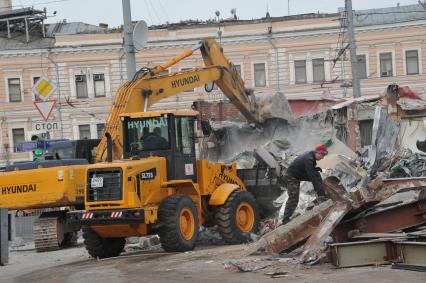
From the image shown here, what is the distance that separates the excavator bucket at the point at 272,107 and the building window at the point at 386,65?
29.1m

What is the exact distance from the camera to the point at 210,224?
16.3 meters

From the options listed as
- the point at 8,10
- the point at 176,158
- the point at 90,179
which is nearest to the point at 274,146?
the point at 176,158

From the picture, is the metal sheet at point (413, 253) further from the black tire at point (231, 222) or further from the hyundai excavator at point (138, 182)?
the black tire at point (231, 222)

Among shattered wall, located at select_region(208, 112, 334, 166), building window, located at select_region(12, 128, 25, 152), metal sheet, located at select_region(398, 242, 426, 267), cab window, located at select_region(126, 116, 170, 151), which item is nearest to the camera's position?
metal sheet, located at select_region(398, 242, 426, 267)

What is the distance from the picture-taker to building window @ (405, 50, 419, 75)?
49531 mm

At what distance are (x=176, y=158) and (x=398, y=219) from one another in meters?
4.96

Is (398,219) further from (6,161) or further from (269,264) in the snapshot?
(6,161)

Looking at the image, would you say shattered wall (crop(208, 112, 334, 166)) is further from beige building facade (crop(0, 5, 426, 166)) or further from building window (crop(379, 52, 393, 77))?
building window (crop(379, 52, 393, 77))

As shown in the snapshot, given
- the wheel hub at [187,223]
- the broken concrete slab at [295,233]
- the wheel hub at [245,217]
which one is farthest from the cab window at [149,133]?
the broken concrete slab at [295,233]

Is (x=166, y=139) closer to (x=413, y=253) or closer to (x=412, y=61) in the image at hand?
(x=413, y=253)

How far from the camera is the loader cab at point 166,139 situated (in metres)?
15.2

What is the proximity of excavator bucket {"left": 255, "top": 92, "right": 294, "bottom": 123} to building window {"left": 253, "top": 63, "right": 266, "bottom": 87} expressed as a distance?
28.2 m

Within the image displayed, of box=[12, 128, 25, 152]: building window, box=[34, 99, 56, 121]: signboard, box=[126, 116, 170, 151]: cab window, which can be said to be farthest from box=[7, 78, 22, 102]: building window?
box=[126, 116, 170, 151]: cab window

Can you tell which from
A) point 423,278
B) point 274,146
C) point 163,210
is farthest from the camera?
point 274,146
